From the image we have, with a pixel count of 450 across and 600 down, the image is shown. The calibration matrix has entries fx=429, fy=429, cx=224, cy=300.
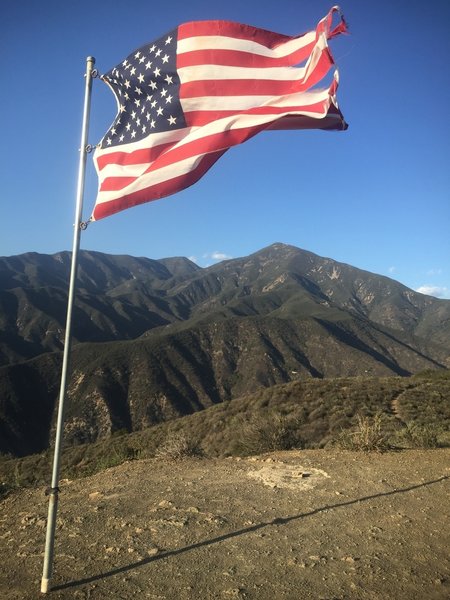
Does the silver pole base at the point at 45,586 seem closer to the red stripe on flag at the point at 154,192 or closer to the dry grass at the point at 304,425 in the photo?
the red stripe on flag at the point at 154,192

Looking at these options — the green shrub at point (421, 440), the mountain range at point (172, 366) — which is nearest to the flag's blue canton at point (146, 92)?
the green shrub at point (421, 440)

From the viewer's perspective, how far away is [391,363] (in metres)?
131

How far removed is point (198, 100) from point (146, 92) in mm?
877

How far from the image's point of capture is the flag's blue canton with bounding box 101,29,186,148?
21.3ft

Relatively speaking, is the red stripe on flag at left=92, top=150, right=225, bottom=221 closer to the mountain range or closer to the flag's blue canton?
the flag's blue canton

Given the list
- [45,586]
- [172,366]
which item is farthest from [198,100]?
[172,366]

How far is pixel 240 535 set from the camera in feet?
18.9

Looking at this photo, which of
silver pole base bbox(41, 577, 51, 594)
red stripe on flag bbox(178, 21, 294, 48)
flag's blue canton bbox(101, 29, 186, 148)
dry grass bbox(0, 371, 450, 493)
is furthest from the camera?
dry grass bbox(0, 371, 450, 493)

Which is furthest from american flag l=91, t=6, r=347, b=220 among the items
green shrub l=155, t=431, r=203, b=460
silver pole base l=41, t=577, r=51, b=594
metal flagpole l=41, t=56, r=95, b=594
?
green shrub l=155, t=431, r=203, b=460

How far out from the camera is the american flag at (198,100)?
600cm

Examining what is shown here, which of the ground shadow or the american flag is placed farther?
the american flag

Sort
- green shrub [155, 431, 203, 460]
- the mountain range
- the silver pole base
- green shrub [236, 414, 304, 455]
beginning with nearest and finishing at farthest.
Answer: the silver pole base → green shrub [155, 431, 203, 460] → green shrub [236, 414, 304, 455] → the mountain range

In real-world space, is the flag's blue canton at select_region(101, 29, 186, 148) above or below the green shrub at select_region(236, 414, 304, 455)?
above

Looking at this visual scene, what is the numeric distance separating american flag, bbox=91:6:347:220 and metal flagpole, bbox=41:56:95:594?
638mm
